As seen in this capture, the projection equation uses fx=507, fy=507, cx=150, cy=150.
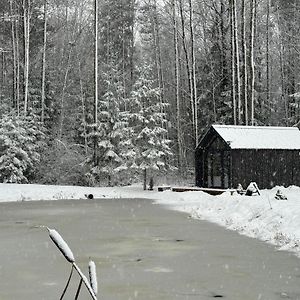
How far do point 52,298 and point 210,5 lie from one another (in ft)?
123

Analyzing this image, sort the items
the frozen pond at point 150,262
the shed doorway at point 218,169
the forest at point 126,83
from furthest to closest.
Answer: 1. the forest at point 126,83
2. the shed doorway at point 218,169
3. the frozen pond at point 150,262

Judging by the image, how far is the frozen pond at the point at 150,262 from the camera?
7.40 m

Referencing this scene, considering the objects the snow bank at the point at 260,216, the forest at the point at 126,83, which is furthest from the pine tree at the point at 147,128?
the snow bank at the point at 260,216

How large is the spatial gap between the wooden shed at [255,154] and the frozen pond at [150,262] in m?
11.5

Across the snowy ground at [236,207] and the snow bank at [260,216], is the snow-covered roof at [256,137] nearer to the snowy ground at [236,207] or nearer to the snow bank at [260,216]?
the snowy ground at [236,207]

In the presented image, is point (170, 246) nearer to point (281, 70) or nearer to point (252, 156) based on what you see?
point (252, 156)

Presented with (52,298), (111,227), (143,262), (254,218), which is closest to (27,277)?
(52,298)

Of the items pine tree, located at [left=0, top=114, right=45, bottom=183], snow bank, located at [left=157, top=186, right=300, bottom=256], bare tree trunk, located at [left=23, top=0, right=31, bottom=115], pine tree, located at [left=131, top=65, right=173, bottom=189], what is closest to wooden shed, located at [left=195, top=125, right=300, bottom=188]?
pine tree, located at [left=131, top=65, right=173, bottom=189]

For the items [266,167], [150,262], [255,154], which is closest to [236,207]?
[150,262]

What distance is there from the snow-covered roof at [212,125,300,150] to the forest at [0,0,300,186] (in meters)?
2.57

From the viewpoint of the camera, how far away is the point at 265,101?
4369cm

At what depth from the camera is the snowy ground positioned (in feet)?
41.2

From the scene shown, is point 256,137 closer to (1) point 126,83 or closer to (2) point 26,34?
(2) point 26,34

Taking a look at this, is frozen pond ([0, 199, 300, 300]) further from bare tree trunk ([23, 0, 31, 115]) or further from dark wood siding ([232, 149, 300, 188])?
bare tree trunk ([23, 0, 31, 115])
